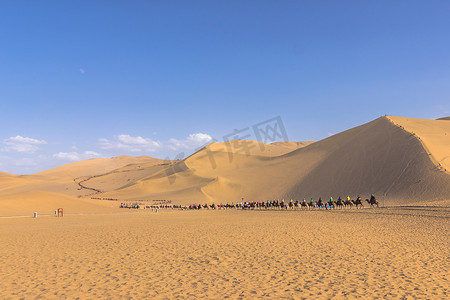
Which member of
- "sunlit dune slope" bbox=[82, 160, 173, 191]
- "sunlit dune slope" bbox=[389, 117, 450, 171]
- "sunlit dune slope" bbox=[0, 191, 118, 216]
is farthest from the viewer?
"sunlit dune slope" bbox=[82, 160, 173, 191]

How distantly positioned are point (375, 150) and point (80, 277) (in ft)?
230

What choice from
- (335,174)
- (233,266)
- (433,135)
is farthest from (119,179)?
(233,266)

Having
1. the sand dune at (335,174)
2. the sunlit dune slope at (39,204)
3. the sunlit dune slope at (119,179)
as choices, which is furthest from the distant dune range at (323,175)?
the sunlit dune slope at (119,179)

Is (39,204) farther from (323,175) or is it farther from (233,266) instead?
(233,266)

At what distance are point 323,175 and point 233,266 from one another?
63601mm

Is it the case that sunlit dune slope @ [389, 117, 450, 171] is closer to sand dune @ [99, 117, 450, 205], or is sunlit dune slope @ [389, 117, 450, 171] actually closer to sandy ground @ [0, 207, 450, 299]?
sand dune @ [99, 117, 450, 205]

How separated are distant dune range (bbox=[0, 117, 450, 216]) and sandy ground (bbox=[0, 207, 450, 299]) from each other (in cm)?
3031

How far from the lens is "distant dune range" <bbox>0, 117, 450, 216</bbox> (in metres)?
55.1

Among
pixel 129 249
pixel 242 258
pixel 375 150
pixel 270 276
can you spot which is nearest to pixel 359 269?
pixel 270 276

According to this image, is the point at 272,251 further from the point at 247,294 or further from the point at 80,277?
the point at 80,277

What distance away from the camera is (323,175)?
73.1 metres

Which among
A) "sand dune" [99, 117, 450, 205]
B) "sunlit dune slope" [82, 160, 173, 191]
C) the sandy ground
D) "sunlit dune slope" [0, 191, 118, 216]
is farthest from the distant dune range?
the sandy ground

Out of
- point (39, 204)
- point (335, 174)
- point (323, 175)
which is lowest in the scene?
point (39, 204)

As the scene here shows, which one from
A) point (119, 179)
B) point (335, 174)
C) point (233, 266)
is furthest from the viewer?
point (119, 179)
